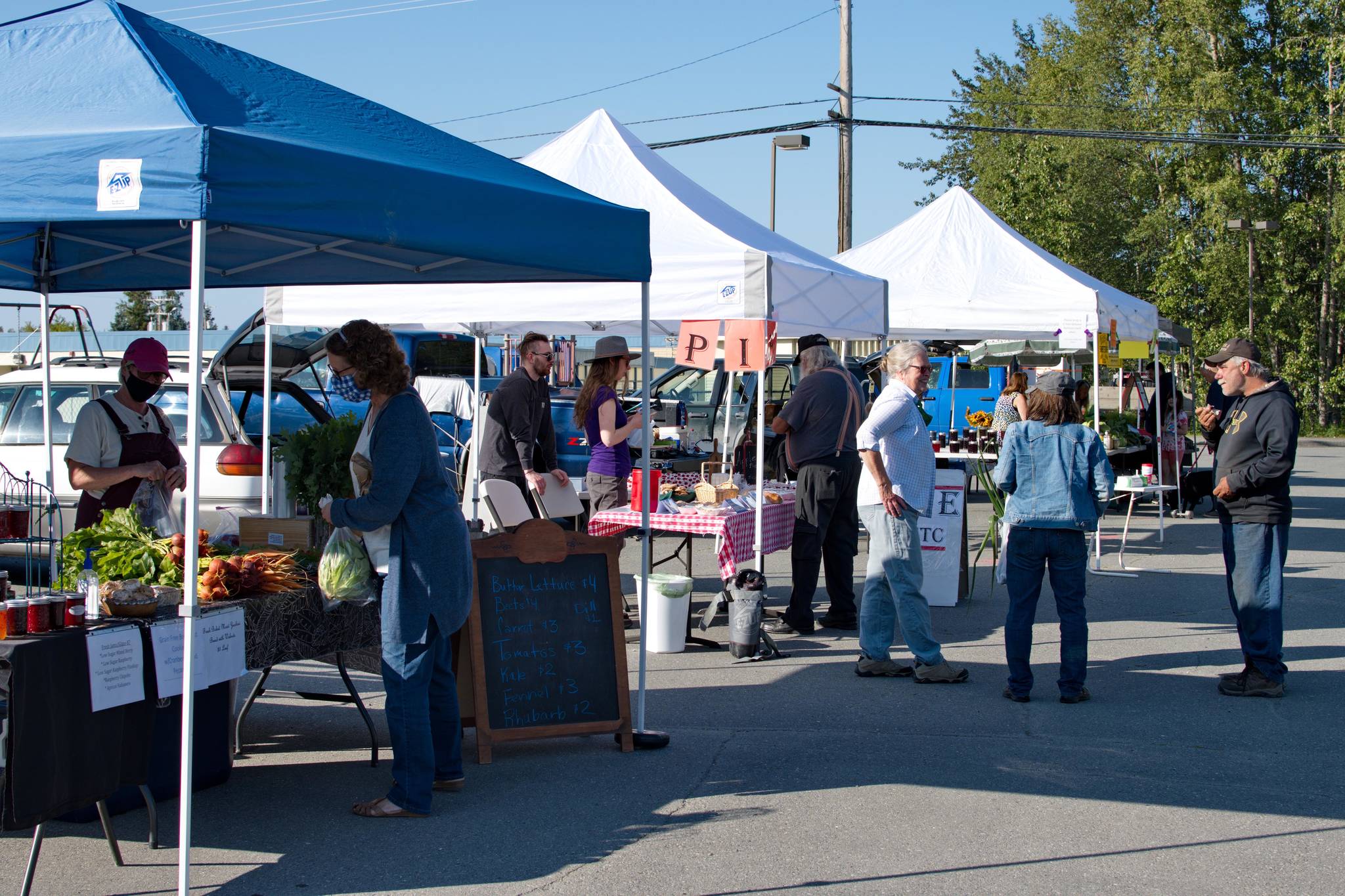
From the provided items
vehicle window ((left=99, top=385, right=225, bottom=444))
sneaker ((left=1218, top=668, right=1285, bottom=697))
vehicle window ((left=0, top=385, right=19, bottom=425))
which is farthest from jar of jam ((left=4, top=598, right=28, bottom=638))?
vehicle window ((left=0, top=385, right=19, bottom=425))

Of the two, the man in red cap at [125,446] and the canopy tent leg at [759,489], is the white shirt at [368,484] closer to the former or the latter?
the man in red cap at [125,446]

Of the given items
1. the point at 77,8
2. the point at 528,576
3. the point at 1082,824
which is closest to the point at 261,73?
the point at 77,8

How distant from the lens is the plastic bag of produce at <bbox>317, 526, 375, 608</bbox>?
492 centimetres

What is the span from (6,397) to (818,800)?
8482mm

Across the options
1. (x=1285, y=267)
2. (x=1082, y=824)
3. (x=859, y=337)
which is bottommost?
(x=1082, y=824)

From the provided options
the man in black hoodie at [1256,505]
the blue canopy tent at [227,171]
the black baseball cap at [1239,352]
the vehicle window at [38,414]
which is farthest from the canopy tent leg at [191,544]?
the vehicle window at [38,414]

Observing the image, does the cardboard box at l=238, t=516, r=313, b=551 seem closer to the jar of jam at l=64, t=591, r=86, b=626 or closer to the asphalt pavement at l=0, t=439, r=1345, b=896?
the asphalt pavement at l=0, t=439, r=1345, b=896

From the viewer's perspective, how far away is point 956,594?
10031 millimetres

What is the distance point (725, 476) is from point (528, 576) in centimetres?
412

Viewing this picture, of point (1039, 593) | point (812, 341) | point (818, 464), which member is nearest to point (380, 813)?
point (1039, 593)

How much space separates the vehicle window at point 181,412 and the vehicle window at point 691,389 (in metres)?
8.63

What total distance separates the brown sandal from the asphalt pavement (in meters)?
0.04

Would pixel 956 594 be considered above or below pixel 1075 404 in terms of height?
below

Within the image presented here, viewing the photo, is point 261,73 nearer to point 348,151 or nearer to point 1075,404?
point 348,151
